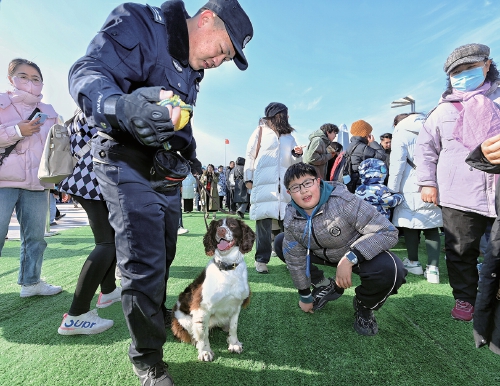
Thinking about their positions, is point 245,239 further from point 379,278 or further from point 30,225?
point 30,225

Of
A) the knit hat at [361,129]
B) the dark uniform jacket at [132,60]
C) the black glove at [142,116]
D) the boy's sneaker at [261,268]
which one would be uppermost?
the knit hat at [361,129]

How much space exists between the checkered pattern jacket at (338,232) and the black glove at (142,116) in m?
1.68

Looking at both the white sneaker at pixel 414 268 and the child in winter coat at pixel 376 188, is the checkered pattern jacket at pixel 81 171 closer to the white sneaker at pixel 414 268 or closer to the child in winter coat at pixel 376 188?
the child in winter coat at pixel 376 188

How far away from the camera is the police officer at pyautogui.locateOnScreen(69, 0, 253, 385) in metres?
1.21

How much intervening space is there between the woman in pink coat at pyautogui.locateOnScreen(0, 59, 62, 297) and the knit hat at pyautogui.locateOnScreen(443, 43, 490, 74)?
3801mm

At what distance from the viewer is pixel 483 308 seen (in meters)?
1.25

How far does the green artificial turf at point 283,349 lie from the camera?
5.34 ft

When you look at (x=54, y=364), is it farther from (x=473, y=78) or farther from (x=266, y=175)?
(x=473, y=78)

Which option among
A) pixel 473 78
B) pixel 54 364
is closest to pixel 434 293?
pixel 473 78

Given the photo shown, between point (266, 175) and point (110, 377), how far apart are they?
2717mm

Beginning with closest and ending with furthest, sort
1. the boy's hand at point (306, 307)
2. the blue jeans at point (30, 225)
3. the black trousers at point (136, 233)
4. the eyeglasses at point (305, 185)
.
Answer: the black trousers at point (136, 233) < the eyeglasses at point (305, 185) < the boy's hand at point (306, 307) < the blue jeans at point (30, 225)

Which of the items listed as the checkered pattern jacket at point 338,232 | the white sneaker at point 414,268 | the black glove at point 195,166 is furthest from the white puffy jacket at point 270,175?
the white sneaker at point 414,268

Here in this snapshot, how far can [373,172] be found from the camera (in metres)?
4.16

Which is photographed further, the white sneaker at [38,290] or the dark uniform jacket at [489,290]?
the white sneaker at [38,290]
